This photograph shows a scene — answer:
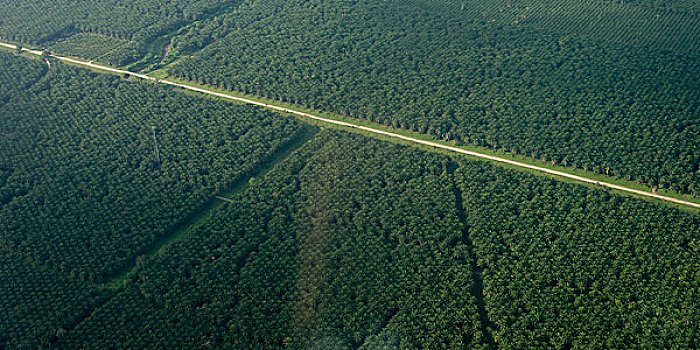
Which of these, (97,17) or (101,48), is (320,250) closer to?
(101,48)

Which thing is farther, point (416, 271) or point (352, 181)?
point (352, 181)

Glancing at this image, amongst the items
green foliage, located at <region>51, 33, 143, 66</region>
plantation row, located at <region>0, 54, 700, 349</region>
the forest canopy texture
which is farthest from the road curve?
plantation row, located at <region>0, 54, 700, 349</region>

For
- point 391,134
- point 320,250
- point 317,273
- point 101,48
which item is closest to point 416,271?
point 317,273

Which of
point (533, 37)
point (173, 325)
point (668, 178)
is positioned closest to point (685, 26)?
point (533, 37)

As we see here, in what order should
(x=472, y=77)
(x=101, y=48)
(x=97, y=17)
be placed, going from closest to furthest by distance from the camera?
(x=472, y=77) → (x=101, y=48) → (x=97, y=17)

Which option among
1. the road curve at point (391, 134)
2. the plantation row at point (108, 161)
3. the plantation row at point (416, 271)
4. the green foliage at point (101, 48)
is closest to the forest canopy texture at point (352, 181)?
the plantation row at point (416, 271)

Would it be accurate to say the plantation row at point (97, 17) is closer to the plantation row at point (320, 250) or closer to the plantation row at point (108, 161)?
the plantation row at point (108, 161)
